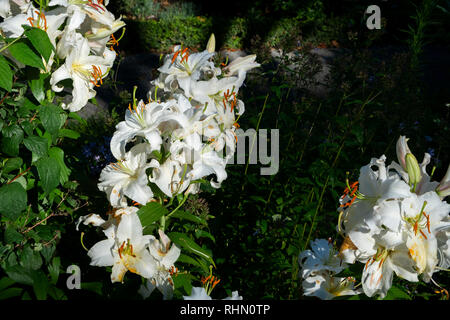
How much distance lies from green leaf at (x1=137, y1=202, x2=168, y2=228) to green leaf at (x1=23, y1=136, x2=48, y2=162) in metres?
0.40

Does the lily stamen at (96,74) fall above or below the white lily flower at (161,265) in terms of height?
above

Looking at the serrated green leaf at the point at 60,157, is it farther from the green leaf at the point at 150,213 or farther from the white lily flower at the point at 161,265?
the white lily flower at the point at 161,265

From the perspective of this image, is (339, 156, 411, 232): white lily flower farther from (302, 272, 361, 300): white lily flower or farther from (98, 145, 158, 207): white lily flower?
(98, 145, 158, 207): white lily flower

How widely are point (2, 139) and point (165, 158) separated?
0.56 m

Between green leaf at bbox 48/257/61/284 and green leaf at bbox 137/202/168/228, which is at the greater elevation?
green leaf at bbox 137/202/168/228

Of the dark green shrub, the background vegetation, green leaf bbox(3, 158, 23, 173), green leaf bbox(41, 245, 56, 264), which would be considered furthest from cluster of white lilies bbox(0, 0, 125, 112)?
the dark green shrub

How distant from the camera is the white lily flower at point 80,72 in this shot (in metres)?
1.44

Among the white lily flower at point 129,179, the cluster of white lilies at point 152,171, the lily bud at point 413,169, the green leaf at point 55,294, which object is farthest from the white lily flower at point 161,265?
the lily bud at point 413,169

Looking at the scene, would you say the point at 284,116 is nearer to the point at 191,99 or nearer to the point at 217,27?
the point at 191,99

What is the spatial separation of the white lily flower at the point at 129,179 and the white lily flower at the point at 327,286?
0.60 metres

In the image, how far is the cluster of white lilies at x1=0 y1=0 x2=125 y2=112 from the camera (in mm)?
1381

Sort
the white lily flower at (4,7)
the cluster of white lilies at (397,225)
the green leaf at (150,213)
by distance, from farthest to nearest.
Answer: the white lily flower at (4,7) → the green leaf at (150,213) → the cluster of white lilies at (397,225)

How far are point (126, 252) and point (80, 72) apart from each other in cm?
66
